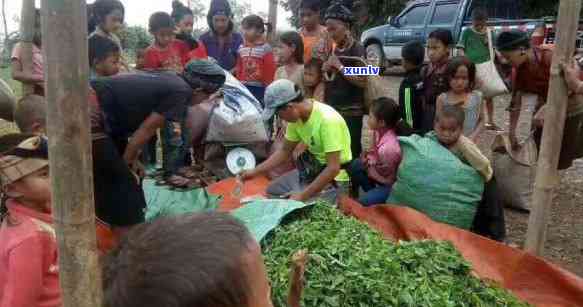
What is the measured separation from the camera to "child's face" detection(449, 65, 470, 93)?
13.5 ft

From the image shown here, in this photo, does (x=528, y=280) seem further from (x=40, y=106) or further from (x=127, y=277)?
(x=40, y=106)

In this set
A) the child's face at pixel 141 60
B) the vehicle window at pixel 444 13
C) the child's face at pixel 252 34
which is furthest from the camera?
the vehicle window at pixel 444 13

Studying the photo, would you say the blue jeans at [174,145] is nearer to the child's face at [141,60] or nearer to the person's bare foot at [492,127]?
the child's face at [141,60]

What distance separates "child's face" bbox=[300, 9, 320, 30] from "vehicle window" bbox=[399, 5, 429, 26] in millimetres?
8549

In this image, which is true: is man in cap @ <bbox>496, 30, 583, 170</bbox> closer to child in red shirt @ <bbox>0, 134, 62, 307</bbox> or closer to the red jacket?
the red jacket

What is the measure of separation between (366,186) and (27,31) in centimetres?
243

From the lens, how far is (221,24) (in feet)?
18.0

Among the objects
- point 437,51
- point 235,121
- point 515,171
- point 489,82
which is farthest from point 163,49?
→ point 515,171

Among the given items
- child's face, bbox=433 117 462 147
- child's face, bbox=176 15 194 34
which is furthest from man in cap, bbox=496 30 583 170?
child's face, bbox=176 15 194 34

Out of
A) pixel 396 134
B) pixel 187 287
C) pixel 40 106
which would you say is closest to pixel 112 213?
pixel 40 106

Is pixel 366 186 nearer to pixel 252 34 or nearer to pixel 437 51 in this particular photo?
pixel 437 51

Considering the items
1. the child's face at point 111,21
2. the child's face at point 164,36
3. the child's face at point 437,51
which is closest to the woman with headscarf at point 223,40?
the child's face at point 164,36

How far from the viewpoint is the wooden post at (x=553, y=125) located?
2588 mm

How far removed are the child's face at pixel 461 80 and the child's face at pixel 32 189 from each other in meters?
3.09
